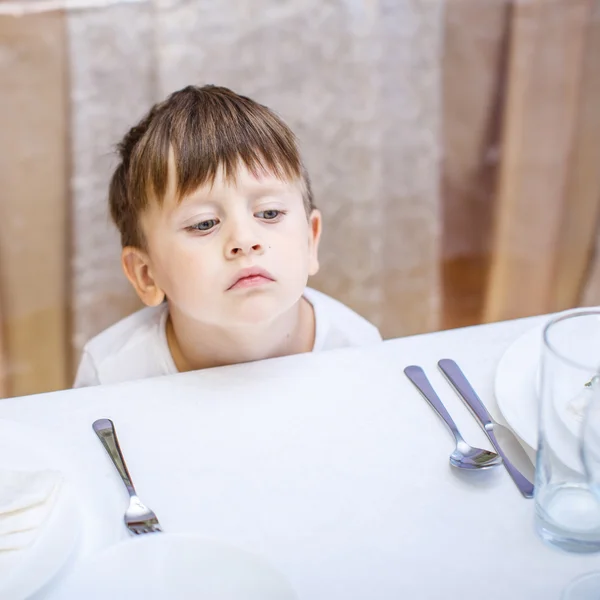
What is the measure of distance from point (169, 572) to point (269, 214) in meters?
0.47

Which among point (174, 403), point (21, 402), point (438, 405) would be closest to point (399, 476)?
point (438, 405)

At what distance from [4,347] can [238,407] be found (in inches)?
34.7

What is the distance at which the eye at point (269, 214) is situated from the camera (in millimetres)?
884

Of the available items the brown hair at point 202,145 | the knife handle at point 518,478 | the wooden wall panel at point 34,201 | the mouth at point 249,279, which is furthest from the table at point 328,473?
the wooden wall panel at point 34,201

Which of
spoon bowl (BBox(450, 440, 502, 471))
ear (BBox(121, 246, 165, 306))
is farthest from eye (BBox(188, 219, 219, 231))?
spoon bowl (BBox(450, 440, 502, 471))

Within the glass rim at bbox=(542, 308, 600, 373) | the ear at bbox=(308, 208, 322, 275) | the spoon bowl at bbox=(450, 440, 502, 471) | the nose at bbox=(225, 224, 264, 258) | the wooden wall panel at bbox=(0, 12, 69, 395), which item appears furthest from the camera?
the wooden wall panel at bbox=(0, 12, 69, 395)

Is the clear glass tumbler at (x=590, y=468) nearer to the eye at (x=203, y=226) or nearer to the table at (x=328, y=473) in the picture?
the table at (x=328, y=473)

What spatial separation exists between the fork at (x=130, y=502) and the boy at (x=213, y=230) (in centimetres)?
24

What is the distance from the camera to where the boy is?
2.80 ft

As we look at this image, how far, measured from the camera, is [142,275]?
3.40 feet

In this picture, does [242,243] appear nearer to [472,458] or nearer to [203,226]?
[203,226]

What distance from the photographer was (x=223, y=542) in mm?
514

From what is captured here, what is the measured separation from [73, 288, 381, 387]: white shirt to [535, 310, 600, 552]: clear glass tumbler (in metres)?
0.55

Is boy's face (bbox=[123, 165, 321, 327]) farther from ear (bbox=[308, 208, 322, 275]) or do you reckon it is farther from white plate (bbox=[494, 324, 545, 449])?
white plate (bbox=[494, 324, 545, 449])
